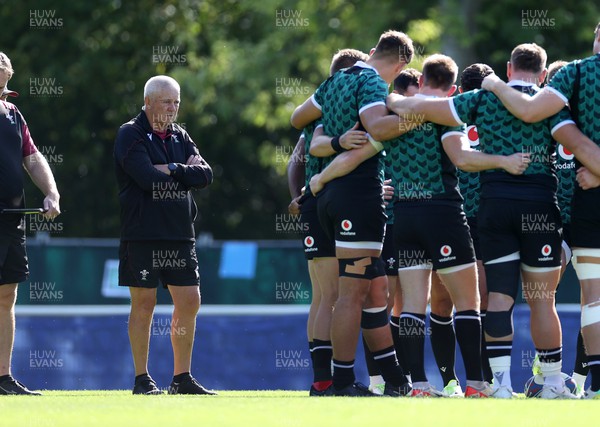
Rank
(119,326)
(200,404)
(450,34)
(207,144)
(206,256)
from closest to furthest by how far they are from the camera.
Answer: (200,404)
(119,326)
(206,256)
(450,34)
(207,144)

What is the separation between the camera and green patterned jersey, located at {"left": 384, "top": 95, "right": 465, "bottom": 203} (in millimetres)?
8117

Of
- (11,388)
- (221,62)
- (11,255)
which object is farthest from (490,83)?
(221,62)

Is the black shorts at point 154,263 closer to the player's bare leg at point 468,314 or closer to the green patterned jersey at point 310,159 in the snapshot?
the green patterned jersey at point 310,159

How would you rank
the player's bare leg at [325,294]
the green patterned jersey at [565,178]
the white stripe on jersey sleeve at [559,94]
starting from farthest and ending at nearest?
1. the green patterned jersey at [565,178]
2. the player's bare leg at [325,294]
3. the white stripe on jersey sleeve at [559,94]

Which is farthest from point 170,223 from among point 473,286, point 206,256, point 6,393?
point 206,256

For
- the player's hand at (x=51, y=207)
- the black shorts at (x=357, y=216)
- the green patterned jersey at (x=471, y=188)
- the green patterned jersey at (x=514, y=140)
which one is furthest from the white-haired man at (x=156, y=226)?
the green patterned jersey at (x=514, y=140)

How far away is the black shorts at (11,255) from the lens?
891 centimetres

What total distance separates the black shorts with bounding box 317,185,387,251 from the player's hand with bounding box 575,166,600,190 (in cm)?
122

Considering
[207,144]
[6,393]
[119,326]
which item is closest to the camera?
[6,393]

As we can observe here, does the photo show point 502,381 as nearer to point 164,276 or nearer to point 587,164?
point 587,164

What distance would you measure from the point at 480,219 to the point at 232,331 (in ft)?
17.1

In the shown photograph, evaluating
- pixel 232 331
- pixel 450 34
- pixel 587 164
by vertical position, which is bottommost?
pixel 232 331

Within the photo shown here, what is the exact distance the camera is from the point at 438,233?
8062mm

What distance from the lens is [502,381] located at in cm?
788
